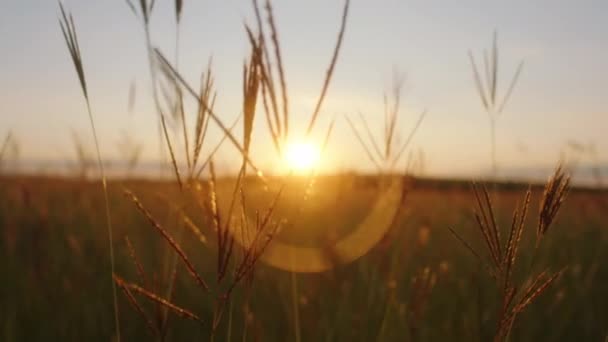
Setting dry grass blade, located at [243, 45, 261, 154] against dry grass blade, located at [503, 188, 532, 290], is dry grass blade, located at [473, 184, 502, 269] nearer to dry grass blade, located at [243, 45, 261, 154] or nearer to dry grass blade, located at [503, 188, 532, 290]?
dry grass blade, located at [503, 188, 532, 290]

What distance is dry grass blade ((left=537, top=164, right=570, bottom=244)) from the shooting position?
73cm

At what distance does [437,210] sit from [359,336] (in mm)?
5340

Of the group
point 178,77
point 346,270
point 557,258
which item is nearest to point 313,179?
point 178,77

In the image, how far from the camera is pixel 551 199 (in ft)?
2.43

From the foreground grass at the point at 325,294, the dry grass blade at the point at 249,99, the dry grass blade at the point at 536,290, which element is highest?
the dry grass blade at the point at 249,99

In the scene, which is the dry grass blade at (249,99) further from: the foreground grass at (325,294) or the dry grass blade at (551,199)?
the foreground grass at (325,294)

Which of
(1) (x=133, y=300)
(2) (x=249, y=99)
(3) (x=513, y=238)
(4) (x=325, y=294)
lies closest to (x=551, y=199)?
(3) (x=513, y=238)

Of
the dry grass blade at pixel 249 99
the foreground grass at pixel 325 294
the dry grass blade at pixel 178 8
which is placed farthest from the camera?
the foreground grass at pixel 325 294

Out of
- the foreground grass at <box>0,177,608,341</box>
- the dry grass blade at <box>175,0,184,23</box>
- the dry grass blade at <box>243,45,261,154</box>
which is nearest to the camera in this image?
the dry grass blade at <box>243,45,261,154</box>

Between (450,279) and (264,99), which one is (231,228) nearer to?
(264,99)

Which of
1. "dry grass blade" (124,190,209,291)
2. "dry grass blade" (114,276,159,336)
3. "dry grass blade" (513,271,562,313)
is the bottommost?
"dry grass blade" (114,276,159,336)

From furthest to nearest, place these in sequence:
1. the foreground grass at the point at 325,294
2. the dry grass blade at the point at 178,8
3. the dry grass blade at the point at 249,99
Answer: the foreground grass at the point at 325,294
the dry grass blade at the point at 178,8
the dry grass blade at the point at 249,99

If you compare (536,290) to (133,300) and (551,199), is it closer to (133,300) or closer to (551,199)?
(551,199)

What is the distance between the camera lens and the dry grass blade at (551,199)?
0.73 meters
